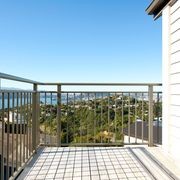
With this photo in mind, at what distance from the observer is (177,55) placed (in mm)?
4156

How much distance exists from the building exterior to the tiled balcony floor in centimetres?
58

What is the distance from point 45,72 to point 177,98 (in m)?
24.6

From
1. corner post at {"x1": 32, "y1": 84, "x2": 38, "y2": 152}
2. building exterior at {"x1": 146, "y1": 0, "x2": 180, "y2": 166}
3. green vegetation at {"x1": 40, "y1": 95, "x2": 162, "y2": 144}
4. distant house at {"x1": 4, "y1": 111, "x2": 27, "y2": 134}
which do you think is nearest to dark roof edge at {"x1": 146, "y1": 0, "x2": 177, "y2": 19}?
building exterior at {"x1": 146, "y1": 0, "x2": 180, "y2": 166}

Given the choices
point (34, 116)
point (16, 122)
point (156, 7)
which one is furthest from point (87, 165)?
point (156, 7)

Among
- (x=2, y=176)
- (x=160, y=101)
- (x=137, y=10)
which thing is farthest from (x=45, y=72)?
(x=2, y=176)

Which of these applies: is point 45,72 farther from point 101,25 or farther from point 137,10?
point 137,10

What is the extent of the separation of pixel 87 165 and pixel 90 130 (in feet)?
4.83

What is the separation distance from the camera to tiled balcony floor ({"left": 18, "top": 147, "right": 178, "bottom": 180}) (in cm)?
357

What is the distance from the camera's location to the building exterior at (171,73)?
415 centimetres

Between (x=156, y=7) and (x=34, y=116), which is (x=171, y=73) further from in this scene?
(x=34, y=116)

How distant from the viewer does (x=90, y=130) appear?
5473 mm

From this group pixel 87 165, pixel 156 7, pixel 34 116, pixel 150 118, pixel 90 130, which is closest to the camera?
pixel 87 165

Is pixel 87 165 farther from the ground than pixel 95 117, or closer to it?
closer to it

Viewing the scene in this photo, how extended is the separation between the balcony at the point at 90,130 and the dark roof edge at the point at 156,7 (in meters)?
1.21
